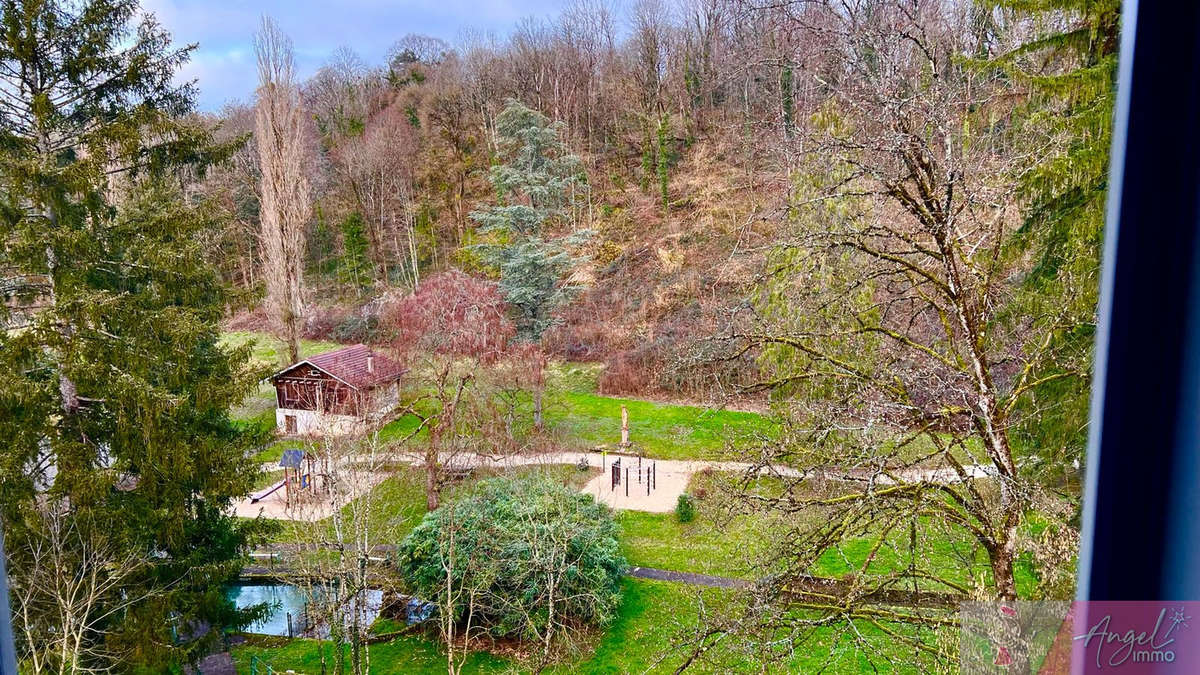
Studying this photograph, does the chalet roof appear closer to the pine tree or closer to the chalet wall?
the chalet wall

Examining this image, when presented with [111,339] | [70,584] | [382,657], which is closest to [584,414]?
[382,657]

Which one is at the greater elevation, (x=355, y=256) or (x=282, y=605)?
(x=355, y=256)

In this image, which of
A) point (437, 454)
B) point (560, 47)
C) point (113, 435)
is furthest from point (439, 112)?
point (113, 435)

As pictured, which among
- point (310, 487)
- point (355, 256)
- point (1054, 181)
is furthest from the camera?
point (355, 256)

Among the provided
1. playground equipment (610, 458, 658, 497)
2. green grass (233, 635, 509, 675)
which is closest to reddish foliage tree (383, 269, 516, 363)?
playground equipment (610, 458, 658, 497)

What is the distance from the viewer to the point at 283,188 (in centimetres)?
356

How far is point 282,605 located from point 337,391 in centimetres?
133

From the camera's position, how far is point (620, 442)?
17.5 feet

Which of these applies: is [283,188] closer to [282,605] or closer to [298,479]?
[298,479]

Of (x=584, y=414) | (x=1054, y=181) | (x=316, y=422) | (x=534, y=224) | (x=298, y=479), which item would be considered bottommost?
(x=298, y=479)

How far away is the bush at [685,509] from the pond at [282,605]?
2.05 m

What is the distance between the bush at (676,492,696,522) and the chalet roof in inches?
87.2

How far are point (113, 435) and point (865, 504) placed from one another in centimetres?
304

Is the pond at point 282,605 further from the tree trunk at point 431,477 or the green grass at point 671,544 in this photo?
the green grass at point 671,544
